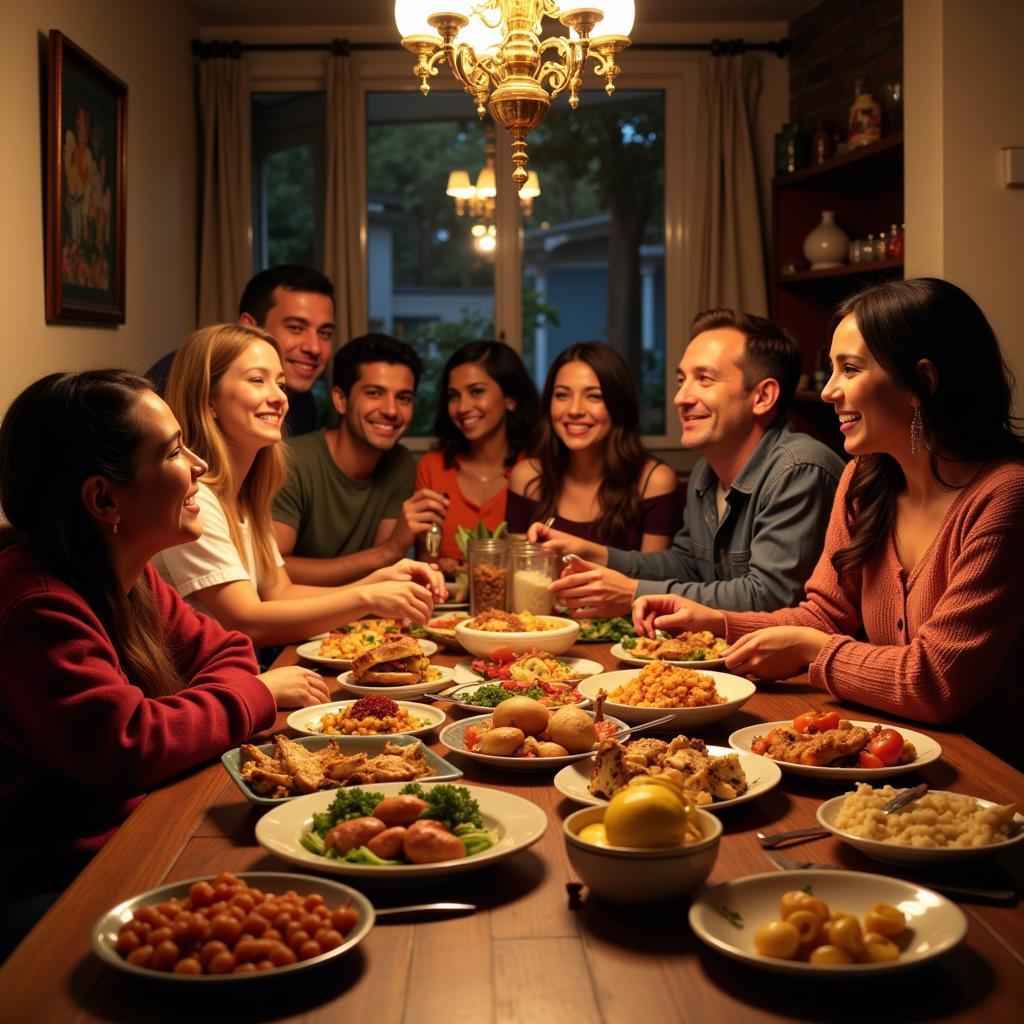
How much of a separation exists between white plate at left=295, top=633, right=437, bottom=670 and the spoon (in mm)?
1013

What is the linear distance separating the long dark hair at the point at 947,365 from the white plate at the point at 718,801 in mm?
760

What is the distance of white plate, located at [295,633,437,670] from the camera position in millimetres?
2316

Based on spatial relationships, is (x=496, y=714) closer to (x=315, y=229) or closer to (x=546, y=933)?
(x=546, y=933)

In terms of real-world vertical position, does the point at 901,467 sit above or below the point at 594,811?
above

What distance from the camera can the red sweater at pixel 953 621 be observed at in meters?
1.87

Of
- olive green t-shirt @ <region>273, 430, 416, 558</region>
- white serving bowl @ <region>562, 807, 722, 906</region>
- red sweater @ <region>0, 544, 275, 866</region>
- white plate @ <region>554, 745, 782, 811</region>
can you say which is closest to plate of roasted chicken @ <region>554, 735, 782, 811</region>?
white plate @ <region>554, 745, 782, 811</region>

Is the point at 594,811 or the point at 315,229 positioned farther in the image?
the point at 315,229

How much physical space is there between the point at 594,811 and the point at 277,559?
6.06 feet

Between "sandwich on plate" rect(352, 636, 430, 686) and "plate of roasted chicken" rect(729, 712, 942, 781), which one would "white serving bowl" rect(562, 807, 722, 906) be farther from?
"sandwich on plate" rect(352, 636, 430, 686)

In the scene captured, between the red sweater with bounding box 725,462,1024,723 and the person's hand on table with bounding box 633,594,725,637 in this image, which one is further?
the person's hand on table with bounding box 633,594,725,637

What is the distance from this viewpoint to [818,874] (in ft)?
3.87

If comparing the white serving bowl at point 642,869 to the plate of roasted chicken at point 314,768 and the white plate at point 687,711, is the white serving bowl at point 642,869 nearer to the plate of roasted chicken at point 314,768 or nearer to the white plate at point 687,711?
the plate of roasted chicken at point 314,768

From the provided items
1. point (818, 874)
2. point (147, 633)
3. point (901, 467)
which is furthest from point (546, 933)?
point (901, 467)

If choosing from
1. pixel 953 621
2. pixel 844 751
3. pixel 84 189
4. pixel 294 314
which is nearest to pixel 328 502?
pixel 294 314
